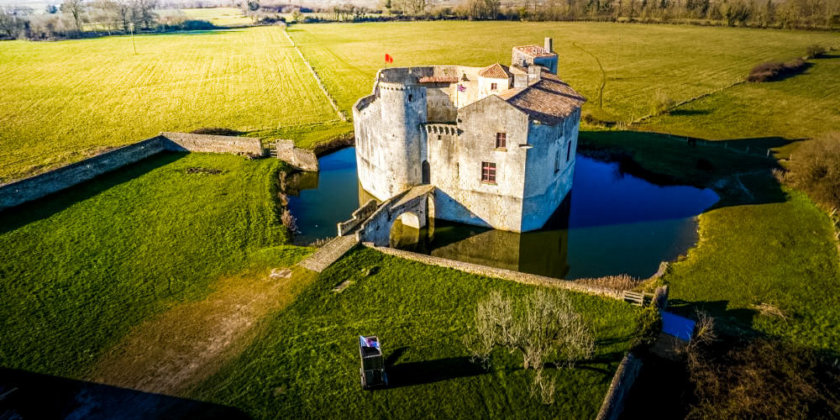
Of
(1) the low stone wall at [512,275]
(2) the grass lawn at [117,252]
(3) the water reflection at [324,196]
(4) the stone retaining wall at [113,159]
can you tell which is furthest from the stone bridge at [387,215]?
(4) the stone retaining wall at [113,159]

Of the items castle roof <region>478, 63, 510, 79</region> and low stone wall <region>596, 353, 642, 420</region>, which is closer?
low stone wall <region>596, 353, 642, 420</region>

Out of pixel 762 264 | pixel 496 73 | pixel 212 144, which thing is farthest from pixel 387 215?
pixel 212 144

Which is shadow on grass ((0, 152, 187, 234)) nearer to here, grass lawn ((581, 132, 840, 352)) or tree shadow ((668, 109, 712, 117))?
grass lawn ((581, 132, 840, 352))

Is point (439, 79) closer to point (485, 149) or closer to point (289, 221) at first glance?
point (485, 149)

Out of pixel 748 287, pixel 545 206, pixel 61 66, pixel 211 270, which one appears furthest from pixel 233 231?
pixel 61 66

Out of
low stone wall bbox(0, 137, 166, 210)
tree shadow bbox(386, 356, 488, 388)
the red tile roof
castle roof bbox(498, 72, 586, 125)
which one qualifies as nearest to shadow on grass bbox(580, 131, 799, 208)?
castle roof bbox(498, 72, 586, 125)

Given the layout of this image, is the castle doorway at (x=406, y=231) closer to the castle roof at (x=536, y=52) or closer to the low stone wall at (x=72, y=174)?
the castle roof at (x=536, y=52)
